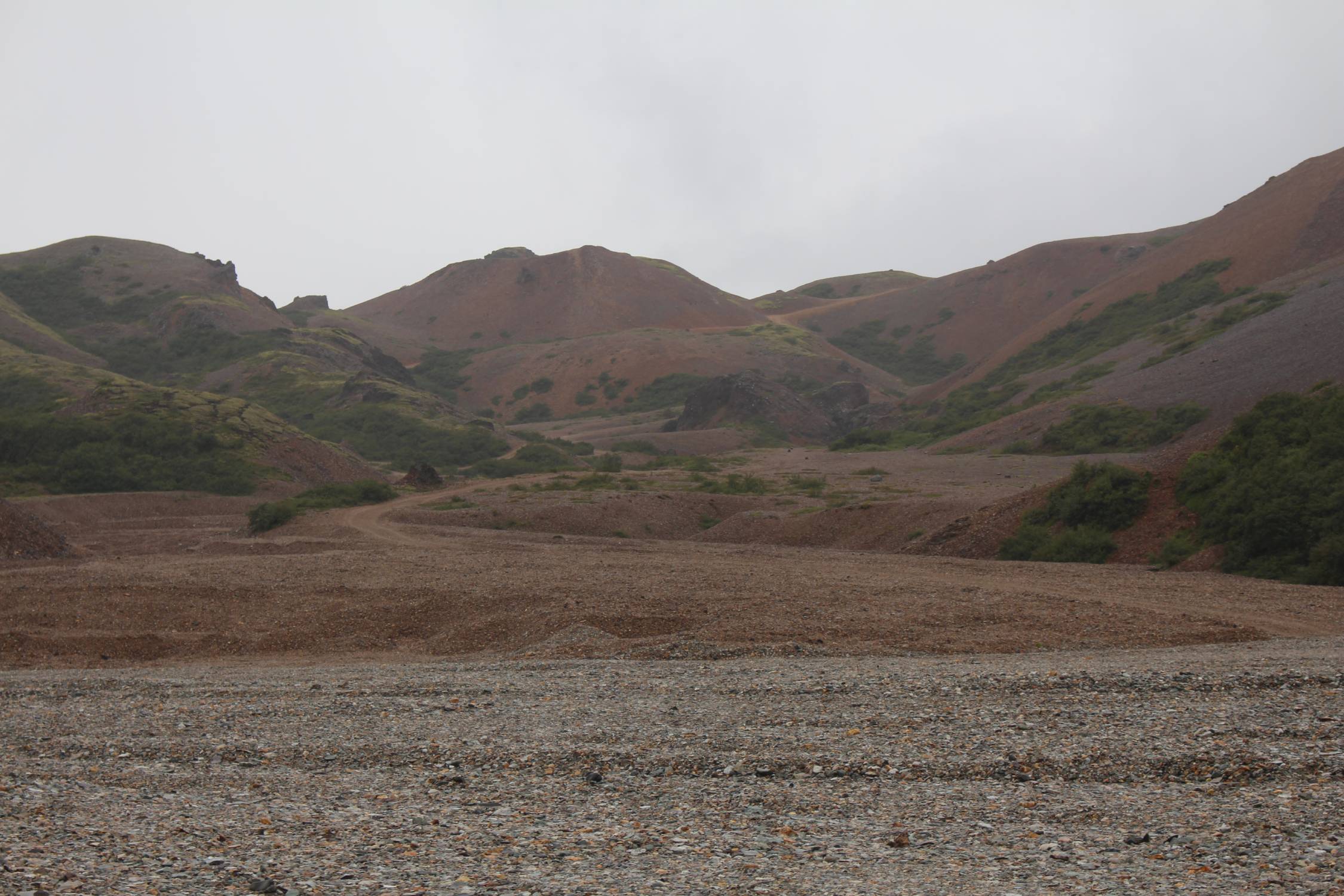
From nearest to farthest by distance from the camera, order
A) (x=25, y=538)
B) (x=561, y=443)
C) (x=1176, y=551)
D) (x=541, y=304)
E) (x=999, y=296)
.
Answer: (x=1176, y=551) < (x=25, y=538) < (x=561, y=443) < (x=999, y=296) < (x=541, y=304)

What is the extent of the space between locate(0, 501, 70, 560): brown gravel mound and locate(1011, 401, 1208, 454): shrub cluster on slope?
119ft

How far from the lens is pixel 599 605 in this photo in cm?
1520

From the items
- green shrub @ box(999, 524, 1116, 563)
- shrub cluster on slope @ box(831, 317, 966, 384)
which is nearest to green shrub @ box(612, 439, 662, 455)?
green shrub @ box(999, 524, 1116, 563)

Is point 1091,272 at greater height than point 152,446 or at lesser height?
greater

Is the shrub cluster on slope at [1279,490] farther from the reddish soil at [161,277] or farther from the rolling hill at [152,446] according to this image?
the reddish soil at [161,277]

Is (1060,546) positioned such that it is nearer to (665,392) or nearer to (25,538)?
(25,538)

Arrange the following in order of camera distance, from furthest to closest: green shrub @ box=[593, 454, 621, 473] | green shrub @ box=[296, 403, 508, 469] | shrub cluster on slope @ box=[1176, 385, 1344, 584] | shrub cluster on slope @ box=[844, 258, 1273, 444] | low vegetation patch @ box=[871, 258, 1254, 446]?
green shrub @ box=[296, 403, 508, 469], low vegetation patch @ box=[871, 258, 1254, 446], shrub cluster on slope @ box=[844, 258, 1273, 444], green shrub @ box=[593, 454, 621, 473], shrub cluster on slope @ box=[1176, 385, 1344, 584]

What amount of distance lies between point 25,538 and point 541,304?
106 metres

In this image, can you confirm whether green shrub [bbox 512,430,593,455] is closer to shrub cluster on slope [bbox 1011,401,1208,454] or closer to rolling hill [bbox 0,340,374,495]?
rolling hill [bbox 0,340,374,495]

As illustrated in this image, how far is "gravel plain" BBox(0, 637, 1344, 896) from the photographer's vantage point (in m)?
5.02

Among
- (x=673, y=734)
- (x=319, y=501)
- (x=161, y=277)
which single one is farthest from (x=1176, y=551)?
(x=161, y=277)

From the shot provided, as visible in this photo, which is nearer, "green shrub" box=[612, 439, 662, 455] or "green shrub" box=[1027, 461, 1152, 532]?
"green shrub" box=[1027, 461, 1152, 532]

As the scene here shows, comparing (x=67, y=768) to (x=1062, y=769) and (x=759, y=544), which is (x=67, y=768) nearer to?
(x=1062, y=769)

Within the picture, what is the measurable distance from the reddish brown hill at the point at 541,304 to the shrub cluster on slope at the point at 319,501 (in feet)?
250
